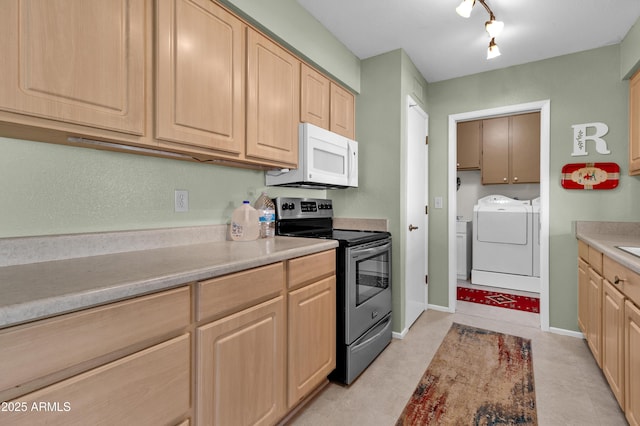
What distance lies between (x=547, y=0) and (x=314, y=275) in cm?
220

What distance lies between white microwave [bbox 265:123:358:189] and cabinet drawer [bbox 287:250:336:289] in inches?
22.2

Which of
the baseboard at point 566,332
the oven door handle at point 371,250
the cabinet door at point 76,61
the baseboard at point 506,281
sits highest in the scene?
the cabinet door at point 76,61

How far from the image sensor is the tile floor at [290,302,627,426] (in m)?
1.61

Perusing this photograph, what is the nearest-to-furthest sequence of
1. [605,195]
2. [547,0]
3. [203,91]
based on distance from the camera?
[203,91]
[547,0]
[605,195]

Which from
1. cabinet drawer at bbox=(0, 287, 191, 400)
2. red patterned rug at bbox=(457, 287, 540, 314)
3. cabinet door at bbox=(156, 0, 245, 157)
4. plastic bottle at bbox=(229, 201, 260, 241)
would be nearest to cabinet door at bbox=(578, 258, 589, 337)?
red patterned rug at bbox=(457, 287, 540, 314)

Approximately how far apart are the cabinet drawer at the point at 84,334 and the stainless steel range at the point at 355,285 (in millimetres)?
1070

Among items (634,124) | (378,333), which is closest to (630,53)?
(634,124)

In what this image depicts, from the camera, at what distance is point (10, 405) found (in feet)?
2.20

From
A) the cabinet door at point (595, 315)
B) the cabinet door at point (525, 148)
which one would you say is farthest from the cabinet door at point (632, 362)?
the cabinet door at point (525, 148)

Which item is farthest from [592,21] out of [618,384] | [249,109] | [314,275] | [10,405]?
[10,405]

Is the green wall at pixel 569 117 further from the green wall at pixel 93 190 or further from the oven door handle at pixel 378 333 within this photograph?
the green wall at pixel 93 190

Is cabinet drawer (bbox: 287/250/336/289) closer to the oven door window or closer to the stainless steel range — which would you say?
the stainless steel range

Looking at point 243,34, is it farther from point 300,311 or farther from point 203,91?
point 300,311

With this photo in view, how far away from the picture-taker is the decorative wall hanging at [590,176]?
2.40 metres
